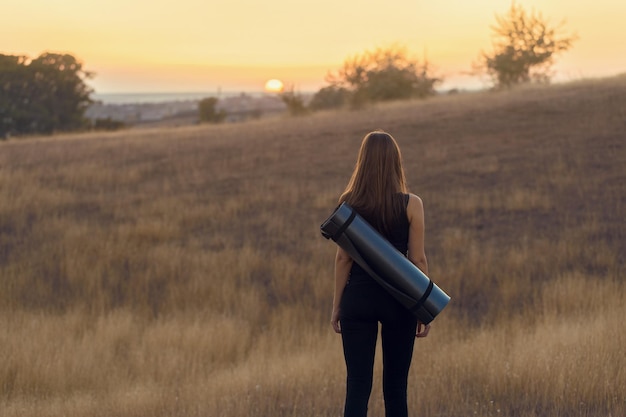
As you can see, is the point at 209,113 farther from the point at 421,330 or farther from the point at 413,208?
the point at 413,208

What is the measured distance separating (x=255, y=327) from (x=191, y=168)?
9713 mm

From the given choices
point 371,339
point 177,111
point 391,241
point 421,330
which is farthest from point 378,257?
point 177,111

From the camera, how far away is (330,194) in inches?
690

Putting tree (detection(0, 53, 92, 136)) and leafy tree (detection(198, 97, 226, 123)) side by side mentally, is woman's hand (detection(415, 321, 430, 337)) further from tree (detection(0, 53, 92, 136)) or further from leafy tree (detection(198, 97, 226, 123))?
leafy tree (detection(198, 97, 226, 123))

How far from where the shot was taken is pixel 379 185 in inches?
169

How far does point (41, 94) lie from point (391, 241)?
46811 millimetres

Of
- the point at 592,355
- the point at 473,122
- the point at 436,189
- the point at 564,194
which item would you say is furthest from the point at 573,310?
the point at 473,122

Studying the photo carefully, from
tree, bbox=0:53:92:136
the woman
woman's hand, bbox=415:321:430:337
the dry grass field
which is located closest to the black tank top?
the woman

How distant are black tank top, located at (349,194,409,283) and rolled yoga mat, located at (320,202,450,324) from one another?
0.10m

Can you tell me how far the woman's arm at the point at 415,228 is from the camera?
14.1 ft

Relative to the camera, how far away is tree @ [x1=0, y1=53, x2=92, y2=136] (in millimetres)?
46938

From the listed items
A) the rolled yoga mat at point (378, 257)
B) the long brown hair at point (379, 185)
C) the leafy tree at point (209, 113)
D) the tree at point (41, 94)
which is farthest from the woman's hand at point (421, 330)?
the leafy tree at point (209, 113)

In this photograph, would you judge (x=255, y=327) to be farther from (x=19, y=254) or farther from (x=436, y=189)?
(x=436, y=189)

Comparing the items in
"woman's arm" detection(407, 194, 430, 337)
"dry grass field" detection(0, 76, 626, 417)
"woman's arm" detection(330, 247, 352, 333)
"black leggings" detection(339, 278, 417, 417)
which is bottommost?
"dry grass field" detection(0, 76, 626, 417)
